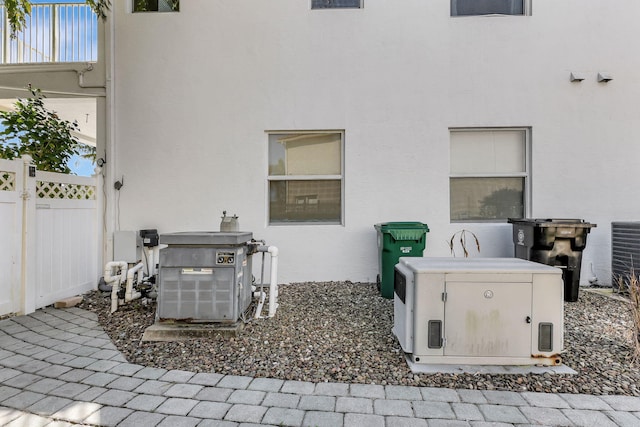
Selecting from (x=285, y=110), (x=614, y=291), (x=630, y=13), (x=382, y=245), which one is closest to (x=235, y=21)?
(x=285, y=110)

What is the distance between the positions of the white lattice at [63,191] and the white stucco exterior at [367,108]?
32 cm

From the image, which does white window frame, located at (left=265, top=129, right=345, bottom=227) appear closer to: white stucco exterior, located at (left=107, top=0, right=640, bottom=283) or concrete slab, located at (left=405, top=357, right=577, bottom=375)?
white stucco exterior, located at (left=107, top=0, right=640, bottom=283)

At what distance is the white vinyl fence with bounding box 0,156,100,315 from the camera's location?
3691 mm

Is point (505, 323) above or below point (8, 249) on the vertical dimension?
below

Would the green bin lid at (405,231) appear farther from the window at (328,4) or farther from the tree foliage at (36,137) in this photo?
the tree foliage at (36,137)

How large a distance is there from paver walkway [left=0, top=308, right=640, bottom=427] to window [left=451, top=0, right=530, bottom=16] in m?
5.26

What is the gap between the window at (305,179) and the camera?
16.8ft

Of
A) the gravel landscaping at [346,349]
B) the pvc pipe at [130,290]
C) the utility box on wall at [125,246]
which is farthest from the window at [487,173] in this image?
the utility box on wall at [125,246]

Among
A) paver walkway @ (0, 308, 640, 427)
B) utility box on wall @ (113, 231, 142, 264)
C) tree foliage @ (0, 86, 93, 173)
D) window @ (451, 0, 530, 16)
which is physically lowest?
paver walkway @ (0, 308, 640, 427)

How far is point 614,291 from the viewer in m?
4.69

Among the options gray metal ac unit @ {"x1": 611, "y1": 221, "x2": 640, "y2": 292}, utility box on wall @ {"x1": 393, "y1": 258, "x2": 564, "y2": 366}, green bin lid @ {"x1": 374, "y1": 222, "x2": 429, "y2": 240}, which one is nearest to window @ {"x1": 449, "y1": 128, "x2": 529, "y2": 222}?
green bin lid @ {"x1": 374, "y1": 222, "x2": 429, "y2": 240}

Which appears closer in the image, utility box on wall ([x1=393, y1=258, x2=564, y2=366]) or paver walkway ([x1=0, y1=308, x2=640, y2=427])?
paver walkway ([x1=0, y1=308, x2=640, y2=427])

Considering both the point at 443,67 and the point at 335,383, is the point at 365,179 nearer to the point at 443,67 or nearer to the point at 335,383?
the point at 443,67

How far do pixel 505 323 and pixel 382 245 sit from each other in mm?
2011
